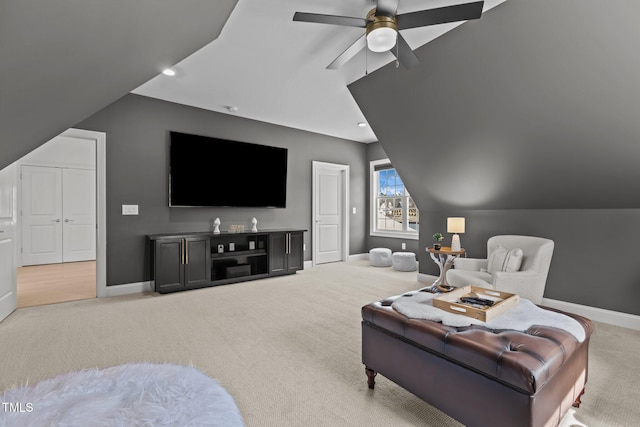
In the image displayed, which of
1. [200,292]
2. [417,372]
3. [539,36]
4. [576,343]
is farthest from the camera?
[200,292]

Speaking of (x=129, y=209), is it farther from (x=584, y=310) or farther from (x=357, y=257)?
(x=584, y=310)

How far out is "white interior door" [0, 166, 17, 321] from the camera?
325cm

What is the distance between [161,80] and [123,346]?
3.07 meters

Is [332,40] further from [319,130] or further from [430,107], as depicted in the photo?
[319,130]

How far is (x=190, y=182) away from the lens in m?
4.72

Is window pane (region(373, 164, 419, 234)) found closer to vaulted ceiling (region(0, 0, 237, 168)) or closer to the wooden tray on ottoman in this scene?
the wooden tray on ottoman

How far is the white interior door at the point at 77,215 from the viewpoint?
6836 millimetres

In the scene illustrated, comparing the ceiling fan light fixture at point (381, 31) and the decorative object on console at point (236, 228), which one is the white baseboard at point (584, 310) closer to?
the decorative object on console at point (236, 228)

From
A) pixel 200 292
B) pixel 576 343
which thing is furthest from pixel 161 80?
pixel 576 343

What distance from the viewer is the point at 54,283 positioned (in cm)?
492

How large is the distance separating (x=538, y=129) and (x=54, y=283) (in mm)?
6869

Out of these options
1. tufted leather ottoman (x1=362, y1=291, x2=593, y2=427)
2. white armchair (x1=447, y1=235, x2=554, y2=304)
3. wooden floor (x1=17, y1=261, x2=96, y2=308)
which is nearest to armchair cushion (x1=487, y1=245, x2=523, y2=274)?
white armchair (x1=447, y1=235, x2=554, y2=304)

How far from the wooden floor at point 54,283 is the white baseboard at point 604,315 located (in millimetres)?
5935

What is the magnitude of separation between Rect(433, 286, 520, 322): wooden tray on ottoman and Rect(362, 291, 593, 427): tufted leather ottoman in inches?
4.6
